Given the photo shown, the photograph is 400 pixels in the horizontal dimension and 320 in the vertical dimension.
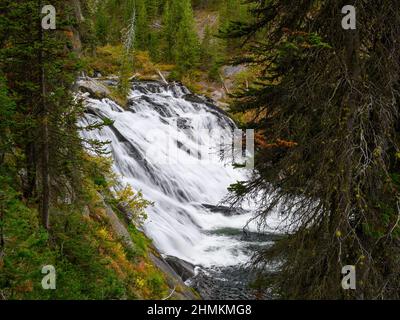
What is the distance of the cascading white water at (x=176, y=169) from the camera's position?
1590 cm

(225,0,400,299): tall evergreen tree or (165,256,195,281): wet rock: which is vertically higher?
(225,0,400,299): tall evergreen tree

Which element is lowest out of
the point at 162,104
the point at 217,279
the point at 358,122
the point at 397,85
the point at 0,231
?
the point at 217,279

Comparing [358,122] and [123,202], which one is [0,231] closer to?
[358,122]

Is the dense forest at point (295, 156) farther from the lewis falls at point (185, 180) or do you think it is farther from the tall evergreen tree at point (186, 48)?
the tall evergreen tree at point (186, 48)

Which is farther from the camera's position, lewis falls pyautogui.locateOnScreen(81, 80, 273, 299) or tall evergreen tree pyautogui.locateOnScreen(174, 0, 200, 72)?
tall evergreen tree pyautogui.locateOnScreen(174, 0, 200, 72)

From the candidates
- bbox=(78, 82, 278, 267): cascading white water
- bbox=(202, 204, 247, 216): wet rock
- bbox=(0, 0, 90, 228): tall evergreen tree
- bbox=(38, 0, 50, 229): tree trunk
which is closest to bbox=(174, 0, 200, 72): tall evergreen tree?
bbox=(78, 82, 278, 267): cascading white water

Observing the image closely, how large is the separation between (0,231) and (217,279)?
935 cm

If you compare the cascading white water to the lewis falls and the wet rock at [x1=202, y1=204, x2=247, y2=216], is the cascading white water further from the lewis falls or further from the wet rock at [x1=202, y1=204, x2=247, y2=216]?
the wet rock at [x1=202, y1=204, x2=247, y2=216]

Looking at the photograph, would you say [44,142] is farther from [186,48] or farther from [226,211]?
[186,48]

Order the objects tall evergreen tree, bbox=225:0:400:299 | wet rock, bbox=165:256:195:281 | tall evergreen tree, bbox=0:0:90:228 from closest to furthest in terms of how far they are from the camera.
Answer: tall evergreen tree, bbox=225:0:400:299, tall evergreen tree, bbox=0:0:90:228, wet rock, bbox=165:256:195:281

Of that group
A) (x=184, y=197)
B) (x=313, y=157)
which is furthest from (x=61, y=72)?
(x=184, y=197)

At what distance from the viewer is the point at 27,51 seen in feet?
22.3

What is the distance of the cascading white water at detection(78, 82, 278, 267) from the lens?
15.9 m

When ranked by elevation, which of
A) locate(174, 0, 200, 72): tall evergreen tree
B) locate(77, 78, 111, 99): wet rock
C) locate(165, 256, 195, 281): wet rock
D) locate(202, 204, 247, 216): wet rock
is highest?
locate(174, 0, 200, 72): tall evergreen tree
